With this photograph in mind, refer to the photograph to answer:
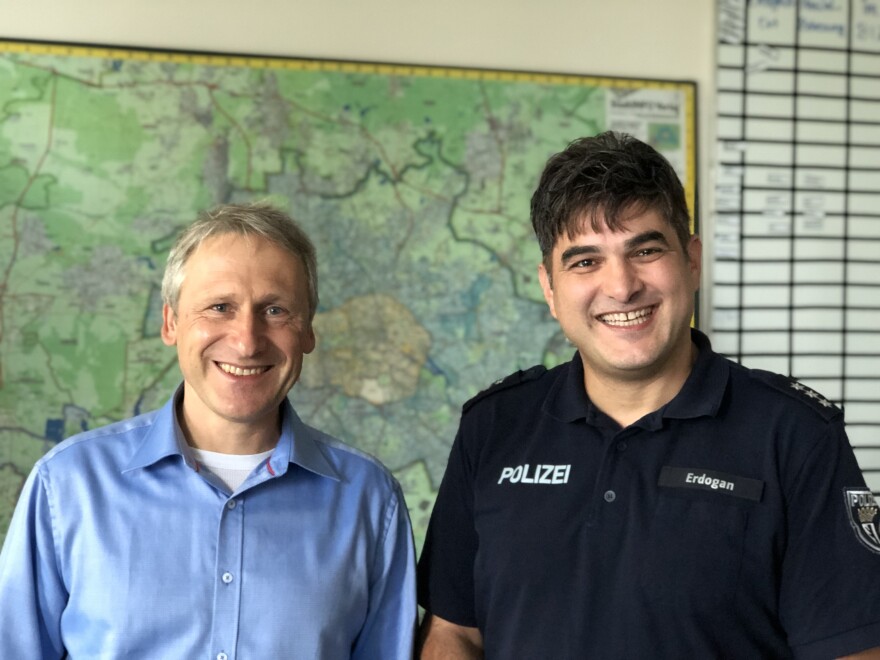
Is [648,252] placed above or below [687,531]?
above

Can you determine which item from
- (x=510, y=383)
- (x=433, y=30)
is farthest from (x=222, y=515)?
(x=433, y=30)

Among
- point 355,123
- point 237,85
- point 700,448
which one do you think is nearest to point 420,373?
point 355,123

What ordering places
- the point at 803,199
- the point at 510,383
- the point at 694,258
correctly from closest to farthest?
the point at 694,258 < the point at 510,383 < the point at 803,199

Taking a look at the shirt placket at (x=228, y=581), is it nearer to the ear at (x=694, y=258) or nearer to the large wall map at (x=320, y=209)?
the ear at (x=694, y=258)

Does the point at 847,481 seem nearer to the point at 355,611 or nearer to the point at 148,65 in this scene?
the point at 355,611

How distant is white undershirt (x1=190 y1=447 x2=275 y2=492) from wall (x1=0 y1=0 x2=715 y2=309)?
57.8 inches

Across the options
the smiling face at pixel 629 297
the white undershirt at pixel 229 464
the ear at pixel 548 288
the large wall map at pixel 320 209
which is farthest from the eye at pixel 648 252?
the large wall map at pixel 320 209

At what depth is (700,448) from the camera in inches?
60.6

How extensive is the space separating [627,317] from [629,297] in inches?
1.4

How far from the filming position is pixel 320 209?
8.99ft

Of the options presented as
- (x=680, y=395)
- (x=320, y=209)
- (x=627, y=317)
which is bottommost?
(x=680, y=395)

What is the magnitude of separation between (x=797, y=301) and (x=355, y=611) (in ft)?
6.34

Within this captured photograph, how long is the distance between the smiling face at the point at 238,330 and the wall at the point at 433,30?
1298 millimetres

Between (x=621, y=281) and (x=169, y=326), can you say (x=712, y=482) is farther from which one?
(x=169, y=326)
